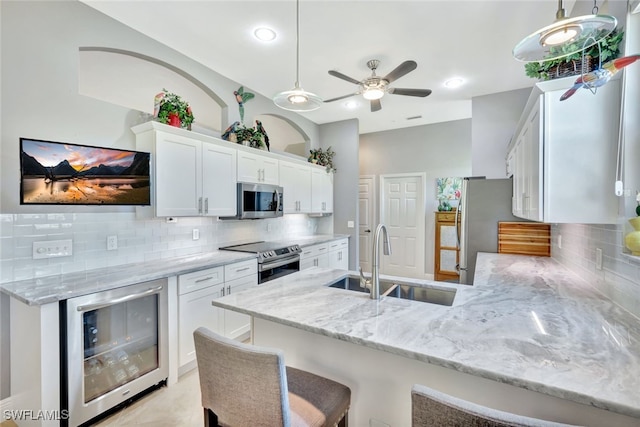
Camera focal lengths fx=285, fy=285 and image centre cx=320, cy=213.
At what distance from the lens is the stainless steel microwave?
3.42 metres

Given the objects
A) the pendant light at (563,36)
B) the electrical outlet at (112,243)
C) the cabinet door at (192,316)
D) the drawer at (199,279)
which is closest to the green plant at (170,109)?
the electrical outlet at (112,243)

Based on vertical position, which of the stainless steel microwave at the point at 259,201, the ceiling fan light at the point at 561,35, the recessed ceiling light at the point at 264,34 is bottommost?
the stainless steel microwave at the point at 259,201

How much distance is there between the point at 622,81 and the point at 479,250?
2345 millimetres

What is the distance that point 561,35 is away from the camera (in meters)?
1.17

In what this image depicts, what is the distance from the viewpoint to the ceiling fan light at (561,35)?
113 cm

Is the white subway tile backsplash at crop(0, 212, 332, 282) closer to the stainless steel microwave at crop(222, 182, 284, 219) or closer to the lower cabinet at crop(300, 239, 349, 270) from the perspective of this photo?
the stainless steel microwave at crop(222, 182, 284, 219)

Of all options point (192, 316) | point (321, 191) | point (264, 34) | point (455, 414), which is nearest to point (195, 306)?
point (192, 316)

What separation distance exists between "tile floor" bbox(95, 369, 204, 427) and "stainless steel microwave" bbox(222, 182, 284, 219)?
1815 mm

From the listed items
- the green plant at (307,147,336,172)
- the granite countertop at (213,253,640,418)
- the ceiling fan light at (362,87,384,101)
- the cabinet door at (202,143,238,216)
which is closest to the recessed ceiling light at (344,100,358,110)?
the green plant at (307,147,336,172)

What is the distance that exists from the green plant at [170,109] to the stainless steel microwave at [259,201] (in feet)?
2.96

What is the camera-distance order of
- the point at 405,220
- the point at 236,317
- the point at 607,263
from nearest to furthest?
the point at 607,263 → the point at 236,317 → the point at 405,220

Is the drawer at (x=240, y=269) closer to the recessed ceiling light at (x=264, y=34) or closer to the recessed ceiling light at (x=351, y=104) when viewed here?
the recessed ceiling light at (x=264, y=34)

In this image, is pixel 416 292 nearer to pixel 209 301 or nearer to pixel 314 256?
pixel 209 301

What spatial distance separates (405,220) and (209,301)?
439 centimetres
